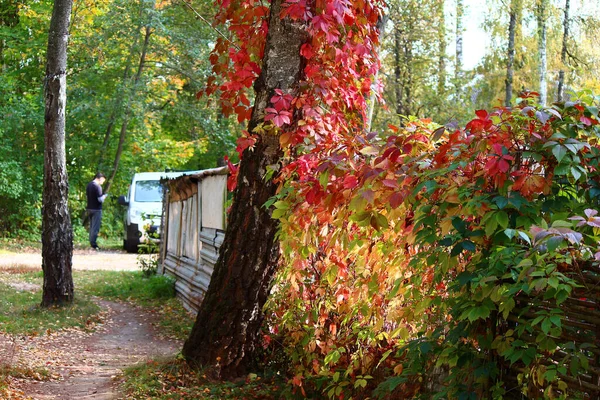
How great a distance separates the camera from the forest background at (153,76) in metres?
23.6

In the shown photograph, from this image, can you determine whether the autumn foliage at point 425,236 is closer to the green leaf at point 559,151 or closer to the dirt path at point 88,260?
the green leaf at point 559,151

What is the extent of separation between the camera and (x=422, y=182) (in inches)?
143

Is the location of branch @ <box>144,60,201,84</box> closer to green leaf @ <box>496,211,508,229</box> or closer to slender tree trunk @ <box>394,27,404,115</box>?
slender tree trunk @ <box>394,27,404,115</box>

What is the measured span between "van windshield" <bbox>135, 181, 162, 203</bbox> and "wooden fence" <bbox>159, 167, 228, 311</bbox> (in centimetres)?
637

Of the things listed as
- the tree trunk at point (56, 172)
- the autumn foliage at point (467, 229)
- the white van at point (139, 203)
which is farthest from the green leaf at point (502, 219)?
the white van at point (139, 203)

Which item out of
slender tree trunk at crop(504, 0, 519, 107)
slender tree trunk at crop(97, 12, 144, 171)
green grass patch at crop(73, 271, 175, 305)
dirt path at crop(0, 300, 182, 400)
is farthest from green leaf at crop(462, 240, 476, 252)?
slender tree trunk at crop(504, 0, 519, 107)

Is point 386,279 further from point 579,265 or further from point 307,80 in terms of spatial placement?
point 307,80

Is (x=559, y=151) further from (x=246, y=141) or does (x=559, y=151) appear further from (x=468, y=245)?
(x=246, y=141)

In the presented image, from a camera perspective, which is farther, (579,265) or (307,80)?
(307,80)

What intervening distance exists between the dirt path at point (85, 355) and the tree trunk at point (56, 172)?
0.94 m

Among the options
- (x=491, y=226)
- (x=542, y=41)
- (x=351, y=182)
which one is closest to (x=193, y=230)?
(x=351, y=182)

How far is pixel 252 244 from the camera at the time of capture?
6316 mm

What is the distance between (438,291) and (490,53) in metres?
28.4

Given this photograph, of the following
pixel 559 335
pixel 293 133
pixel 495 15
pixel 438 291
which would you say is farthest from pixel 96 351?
pixel 495 15
